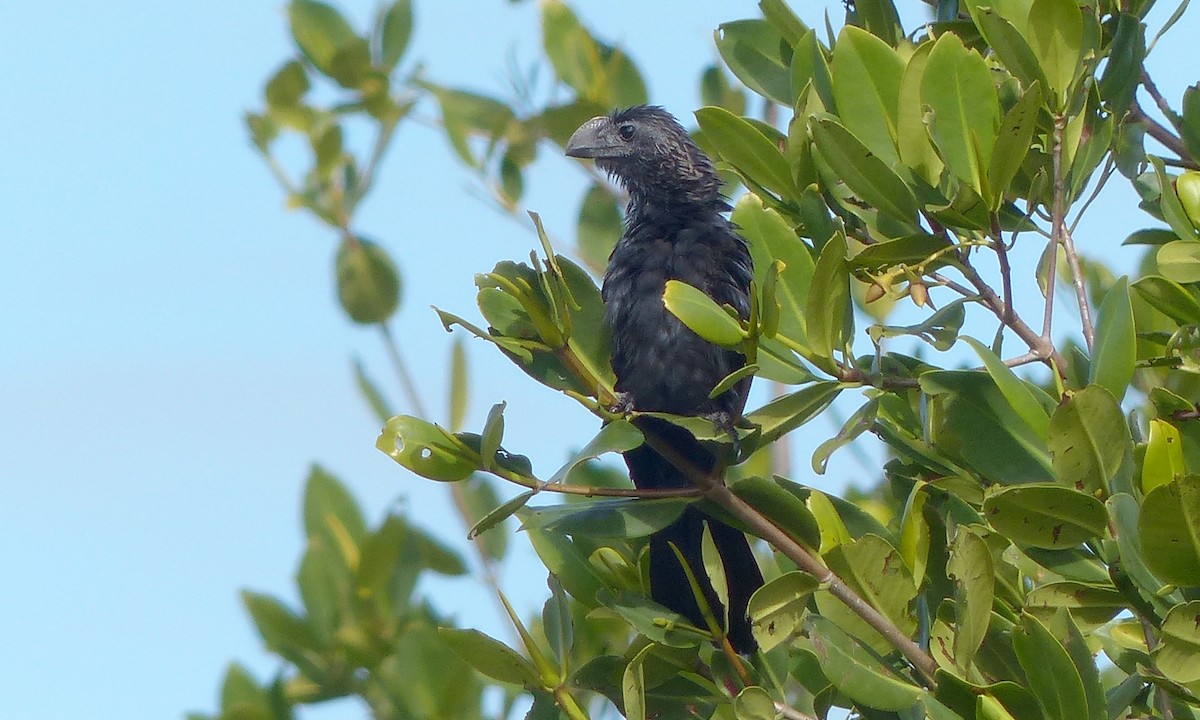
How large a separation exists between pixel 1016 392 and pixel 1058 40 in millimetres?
718

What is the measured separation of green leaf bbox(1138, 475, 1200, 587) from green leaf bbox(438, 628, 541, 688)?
3.67 feet

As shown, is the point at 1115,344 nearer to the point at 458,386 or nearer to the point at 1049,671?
the point at 1049,671

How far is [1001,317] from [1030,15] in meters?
0.55

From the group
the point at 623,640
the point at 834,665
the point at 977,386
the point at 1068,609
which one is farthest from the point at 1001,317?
the point at 623,640

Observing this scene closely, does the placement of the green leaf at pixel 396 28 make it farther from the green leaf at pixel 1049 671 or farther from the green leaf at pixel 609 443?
the green leaf at pixel 1049 671

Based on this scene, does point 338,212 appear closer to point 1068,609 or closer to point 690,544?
point 690,544

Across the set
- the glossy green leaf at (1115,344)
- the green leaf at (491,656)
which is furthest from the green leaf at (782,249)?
the green leaf at (491,656)

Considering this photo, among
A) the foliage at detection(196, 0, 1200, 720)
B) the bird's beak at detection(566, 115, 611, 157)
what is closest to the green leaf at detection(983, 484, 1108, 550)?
the foliage at detection(196, 0, 1200, 720)

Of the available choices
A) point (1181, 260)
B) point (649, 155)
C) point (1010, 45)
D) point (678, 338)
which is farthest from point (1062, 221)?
point (649, 155)

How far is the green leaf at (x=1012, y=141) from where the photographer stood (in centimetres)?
228

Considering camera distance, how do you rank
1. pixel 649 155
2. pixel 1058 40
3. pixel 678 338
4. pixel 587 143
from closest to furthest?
pixel 1058 40
pixel 678 338
pixel 649 155
pixel 587 143

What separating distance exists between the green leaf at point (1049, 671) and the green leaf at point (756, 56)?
1.46 m

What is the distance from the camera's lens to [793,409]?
2.45m

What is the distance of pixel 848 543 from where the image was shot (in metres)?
2.23
